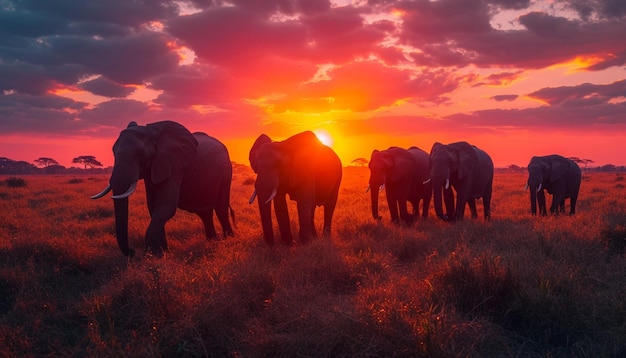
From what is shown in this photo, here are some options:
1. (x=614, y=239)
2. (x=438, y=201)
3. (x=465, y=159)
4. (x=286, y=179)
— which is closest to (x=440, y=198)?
(x=438, y=201)

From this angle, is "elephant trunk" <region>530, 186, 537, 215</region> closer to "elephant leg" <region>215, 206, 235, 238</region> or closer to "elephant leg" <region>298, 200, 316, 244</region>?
"elephant leg" <region>298, 200, 316, 244</region>

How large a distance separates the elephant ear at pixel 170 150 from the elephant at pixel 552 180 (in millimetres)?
12823

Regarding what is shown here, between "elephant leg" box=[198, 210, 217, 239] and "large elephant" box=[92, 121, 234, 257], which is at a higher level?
"large elephant" box=[92, 121, 234, 257]

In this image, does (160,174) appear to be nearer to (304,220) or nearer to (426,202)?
(304,220)

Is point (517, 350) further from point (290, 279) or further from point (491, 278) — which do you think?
point (290, 279)

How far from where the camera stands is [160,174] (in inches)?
344

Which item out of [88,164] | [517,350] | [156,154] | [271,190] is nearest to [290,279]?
[271,190]

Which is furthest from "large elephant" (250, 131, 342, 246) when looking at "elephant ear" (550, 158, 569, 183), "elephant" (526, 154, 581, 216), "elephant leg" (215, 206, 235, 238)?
"elephant ear" (550, 158, 569, 183)

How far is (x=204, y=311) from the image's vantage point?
525 centimetres

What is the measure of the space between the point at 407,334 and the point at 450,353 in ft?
1.45

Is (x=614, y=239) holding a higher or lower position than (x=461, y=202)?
lower

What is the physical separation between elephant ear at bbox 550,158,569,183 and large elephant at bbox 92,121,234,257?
13.4m

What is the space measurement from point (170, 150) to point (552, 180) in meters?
14.8

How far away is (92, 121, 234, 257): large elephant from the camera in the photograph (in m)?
8.33
